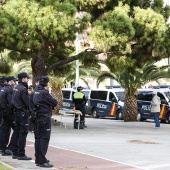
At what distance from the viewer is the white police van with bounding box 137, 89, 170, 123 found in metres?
33.1

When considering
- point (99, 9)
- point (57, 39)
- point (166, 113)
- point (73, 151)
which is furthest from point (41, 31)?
point (166, 113)

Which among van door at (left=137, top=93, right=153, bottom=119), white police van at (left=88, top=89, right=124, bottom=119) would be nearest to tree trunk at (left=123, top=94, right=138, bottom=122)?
van door at (left=137, top=93, right=153, bottom=119)

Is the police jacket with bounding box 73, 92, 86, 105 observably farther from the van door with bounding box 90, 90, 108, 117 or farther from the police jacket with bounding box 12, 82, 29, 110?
the van door with bounding box 90, 90, 108, 117

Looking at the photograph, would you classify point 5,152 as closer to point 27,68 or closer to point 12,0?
point 12,0

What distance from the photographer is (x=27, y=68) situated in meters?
42.6

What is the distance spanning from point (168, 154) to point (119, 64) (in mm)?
9778

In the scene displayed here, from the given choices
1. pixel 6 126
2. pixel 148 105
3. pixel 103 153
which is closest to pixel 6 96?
pixel 6 126

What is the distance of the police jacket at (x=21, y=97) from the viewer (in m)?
13.1

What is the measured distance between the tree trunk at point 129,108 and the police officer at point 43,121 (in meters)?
21.6

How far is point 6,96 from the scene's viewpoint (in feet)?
46.8

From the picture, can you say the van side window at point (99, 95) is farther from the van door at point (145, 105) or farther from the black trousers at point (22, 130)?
the black trousers at point (22, 130)

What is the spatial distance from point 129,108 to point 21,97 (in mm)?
20882

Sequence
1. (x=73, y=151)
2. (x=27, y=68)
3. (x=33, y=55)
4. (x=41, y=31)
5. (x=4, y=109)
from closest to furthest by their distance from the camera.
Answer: (x=4, y=109)
(x=73, y=151)
(x=41, y=31)
(x=33, y=55)
(x=27, y=68)

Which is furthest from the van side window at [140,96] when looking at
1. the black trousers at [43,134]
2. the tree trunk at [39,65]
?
the black trousers at [43,134]
